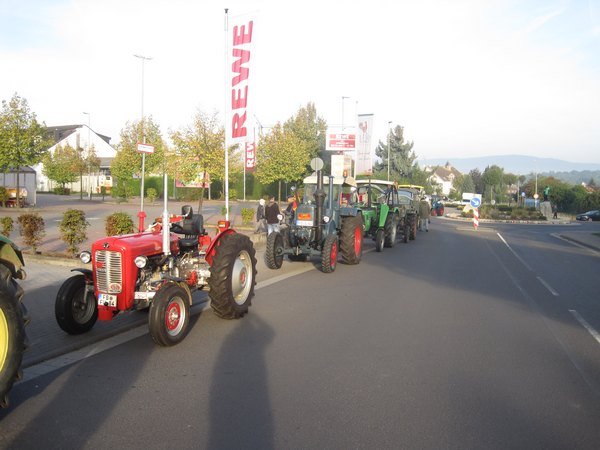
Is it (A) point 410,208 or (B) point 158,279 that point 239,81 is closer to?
(B) point 158,279

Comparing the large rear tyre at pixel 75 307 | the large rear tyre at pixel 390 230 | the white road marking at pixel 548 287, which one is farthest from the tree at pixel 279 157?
the large rear tyre at pixel 75 307

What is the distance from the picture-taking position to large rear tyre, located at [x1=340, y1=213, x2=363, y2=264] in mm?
13367

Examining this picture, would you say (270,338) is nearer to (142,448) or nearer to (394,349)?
(394,349)

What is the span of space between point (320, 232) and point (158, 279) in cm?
663

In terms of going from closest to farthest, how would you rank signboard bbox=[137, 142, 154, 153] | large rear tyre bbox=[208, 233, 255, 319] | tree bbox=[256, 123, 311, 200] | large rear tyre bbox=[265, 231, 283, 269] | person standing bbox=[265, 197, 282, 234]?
large rear tyre bbox=[208, 233, 255, 319] < large rear tyre bbox=[265, 231, 283, 269] < signboard bbox=[137, 142, 154, 153] < person standing bbox=[265, 197, 282, 234] < tree bbox=[256, 123, 311, 200]

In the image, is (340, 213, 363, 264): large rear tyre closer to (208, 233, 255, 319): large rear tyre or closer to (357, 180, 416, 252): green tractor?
(357, 180, 416, 252): green tractor

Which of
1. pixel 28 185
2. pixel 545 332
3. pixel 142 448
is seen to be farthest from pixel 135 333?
pixel 28 185

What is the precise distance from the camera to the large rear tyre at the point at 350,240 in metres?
13.4

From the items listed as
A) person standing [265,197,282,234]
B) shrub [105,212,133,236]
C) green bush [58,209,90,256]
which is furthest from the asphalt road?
person standing [265,197,282,234]

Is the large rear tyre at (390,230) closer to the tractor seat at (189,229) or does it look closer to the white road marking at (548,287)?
the white road marking at (548,287)

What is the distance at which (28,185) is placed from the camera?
3362 centimetres

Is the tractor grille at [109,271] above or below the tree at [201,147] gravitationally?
below

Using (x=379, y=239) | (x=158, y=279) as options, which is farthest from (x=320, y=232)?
(x=158, y=279)

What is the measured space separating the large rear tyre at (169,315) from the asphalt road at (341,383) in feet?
0.56
